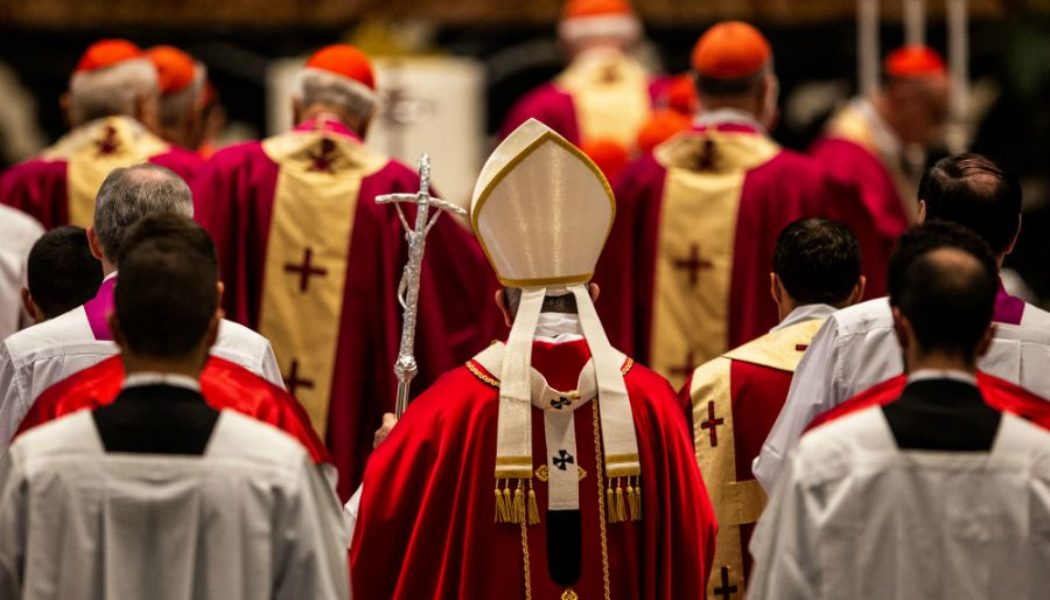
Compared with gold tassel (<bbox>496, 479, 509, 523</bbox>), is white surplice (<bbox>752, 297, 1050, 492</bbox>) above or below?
Result: above

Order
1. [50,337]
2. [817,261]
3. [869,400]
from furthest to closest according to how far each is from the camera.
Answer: [817,261]
[50,337]
[869,400]

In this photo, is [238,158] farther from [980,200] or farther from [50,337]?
[980,200]

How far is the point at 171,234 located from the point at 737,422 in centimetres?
192

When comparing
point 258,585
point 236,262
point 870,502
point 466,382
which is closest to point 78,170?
point 236,262

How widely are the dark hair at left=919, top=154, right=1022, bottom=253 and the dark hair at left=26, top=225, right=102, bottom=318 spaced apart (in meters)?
2.30

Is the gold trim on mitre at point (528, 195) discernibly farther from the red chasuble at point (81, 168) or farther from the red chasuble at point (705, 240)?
the red chasuble at point (81, 168)

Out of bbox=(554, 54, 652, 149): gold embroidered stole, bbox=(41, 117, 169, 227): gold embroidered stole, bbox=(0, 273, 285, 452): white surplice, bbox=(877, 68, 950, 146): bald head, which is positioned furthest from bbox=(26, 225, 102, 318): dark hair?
bbox=(877, 68, 950, 146): bald head

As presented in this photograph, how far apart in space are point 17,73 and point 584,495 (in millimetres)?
7814

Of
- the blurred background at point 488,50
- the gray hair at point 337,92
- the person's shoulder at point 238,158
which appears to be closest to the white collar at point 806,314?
the gray hair at point 337,92

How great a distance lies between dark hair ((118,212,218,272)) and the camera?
4320 millimetres

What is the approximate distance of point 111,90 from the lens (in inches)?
316

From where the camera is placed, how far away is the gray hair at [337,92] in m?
7.37

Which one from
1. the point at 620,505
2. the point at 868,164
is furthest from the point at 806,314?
the point at 868,164

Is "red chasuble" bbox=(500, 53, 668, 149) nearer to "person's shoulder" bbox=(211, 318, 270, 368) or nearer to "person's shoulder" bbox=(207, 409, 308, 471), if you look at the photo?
"person's shoulder" bbox=(211, 318, 270, 368)
